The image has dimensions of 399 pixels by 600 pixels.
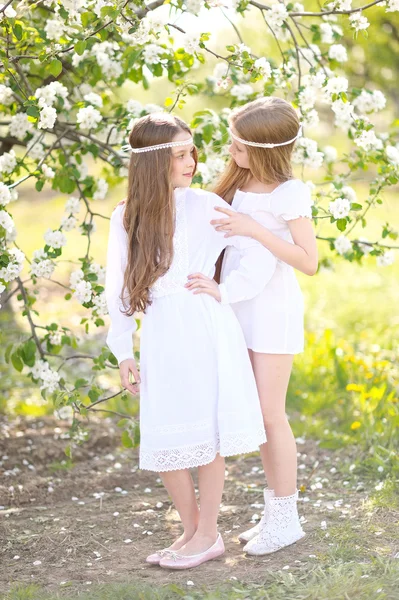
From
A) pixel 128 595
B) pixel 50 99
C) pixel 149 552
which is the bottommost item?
pixel 149 552

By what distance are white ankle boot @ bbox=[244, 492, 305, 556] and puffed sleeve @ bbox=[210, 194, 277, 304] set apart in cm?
79

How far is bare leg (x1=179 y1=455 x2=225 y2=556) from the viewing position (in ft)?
9.22

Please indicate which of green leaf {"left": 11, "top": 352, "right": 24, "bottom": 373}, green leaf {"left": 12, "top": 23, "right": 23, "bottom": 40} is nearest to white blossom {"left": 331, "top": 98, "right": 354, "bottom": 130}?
green leaf {"left": 12, "top": 23, "right": 23, "bottom": 40}

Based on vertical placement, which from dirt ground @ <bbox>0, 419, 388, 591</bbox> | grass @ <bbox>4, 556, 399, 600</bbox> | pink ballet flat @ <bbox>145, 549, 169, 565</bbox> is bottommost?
dirt ground @ <bbox>0, 419, 388, 591</bbox>

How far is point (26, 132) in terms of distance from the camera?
12.4 ft

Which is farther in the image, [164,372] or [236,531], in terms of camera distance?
[236,531]

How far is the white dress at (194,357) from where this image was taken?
8.84ft

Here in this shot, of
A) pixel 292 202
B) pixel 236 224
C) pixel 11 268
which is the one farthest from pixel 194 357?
pixel 11 268

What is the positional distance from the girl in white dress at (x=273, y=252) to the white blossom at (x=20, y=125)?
1.17 m

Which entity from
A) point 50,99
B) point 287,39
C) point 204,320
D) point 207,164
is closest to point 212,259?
point 204,320

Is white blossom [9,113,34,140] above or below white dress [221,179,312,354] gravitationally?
above

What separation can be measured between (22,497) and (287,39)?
8.00ft

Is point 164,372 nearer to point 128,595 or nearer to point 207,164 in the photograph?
point 128,595

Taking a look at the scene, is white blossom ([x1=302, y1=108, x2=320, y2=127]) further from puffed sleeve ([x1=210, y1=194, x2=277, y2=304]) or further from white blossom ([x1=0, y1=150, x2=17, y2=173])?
white blossom ([x1=0, y1=150, x2=17, y2=173])
